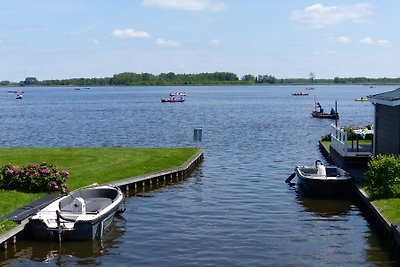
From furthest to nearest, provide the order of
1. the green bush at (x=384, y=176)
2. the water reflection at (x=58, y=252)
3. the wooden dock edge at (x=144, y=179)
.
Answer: the green bush at (x=384, y=176) < the wooden dock edge at (x=144, y=179) < the water reflection at (x=58, y=252)

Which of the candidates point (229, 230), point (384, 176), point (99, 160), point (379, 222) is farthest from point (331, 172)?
point (99, 160)

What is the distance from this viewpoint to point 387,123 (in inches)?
1220

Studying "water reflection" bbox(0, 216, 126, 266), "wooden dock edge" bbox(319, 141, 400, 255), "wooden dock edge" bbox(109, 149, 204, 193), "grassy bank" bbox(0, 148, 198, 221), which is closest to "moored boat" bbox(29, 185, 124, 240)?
"water reflection" bbox(0, 216, 126, 266)

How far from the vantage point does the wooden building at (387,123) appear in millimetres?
28766

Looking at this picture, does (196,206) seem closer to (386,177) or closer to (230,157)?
(386,177)

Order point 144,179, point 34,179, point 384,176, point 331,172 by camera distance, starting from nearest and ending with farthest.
→ point 384,176, point 34,179, point 331,172, point 144,179

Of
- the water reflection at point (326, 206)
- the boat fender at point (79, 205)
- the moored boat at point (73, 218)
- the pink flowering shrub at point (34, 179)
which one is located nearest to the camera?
the moored boat at point (73, 218)

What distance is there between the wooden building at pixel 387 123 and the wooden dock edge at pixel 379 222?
10.7 ft

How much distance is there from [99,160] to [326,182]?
45.1 feet

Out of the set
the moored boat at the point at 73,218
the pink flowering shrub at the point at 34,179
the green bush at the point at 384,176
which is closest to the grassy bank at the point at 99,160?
the pink flowering shrub at the point at 34,179

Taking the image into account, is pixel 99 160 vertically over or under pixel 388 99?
under

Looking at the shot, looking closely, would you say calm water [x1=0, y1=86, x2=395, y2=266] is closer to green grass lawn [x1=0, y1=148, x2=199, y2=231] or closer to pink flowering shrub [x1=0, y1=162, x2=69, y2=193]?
green grass lawn [x1=0, y1=148, x2=199, y2=231]

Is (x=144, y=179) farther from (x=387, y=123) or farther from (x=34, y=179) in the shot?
(x=387, y=123)

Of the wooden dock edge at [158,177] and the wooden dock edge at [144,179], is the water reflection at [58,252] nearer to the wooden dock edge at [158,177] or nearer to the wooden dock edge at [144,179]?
the wooden dock edge at [144,179]
